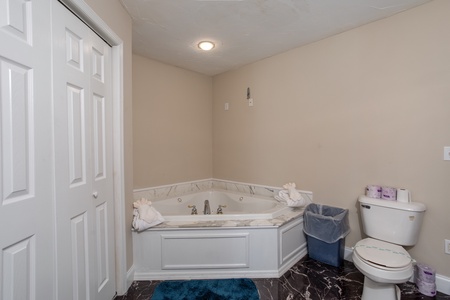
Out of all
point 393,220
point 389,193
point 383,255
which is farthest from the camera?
point 389,193

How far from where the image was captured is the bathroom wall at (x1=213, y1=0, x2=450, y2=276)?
70.9 inches

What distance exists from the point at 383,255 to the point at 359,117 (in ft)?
4.05

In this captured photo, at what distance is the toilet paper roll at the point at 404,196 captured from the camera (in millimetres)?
1877

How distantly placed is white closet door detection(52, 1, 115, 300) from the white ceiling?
66 centimetres

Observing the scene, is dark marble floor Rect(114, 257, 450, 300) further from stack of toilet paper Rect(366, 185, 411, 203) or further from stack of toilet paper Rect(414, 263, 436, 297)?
stack of toilet paper Rect(366, 185, 411, 203)

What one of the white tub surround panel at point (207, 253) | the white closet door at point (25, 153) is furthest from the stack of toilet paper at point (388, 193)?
the white closet door at point (25, 153)

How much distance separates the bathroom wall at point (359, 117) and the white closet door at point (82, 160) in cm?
189

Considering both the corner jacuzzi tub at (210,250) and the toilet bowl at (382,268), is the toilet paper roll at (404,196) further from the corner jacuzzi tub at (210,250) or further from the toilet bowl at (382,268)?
the corner jacuzzi tub at (210,250)

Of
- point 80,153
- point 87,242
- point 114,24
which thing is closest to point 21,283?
point 87,242

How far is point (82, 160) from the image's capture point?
1.35m

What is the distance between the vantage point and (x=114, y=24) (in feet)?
5.44

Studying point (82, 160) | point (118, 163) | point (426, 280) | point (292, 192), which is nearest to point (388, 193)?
point (426, 280)

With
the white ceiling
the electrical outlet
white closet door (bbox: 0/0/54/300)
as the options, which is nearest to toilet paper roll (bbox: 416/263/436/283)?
the electrical outlet

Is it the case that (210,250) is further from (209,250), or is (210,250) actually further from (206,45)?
(206,45)
